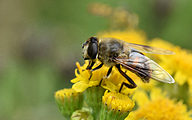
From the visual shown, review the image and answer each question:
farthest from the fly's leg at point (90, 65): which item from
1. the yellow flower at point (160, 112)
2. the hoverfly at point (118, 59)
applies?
the yellow flower at point (160, 112)

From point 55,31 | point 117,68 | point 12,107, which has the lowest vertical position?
point 12,107

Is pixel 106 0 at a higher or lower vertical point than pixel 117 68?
higher

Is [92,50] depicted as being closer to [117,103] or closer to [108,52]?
[108,52]

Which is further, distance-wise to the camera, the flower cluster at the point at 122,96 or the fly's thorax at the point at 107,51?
the fly's thorax at the point at 107,51

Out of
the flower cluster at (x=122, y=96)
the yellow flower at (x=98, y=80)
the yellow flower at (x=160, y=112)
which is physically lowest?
the yellow flower at (x=160, y=112)

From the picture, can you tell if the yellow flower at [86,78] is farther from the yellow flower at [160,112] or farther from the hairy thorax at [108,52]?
the yellow flower at [160,112]

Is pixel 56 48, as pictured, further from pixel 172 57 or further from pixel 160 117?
pixel 160 117

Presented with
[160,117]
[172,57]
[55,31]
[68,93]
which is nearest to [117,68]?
[68,93]

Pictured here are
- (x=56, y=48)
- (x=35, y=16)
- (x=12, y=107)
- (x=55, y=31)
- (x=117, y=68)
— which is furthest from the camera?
(x=35, y=16)
